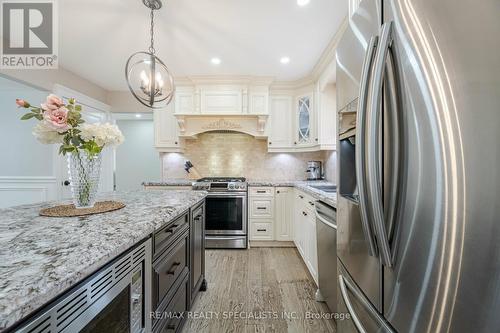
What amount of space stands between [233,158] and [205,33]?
2.00 m

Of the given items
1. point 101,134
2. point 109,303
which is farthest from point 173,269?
point 101,134

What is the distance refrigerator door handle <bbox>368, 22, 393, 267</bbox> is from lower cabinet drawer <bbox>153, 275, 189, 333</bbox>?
1094 mm

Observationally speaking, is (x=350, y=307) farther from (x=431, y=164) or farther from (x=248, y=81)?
(x=248, y=81)

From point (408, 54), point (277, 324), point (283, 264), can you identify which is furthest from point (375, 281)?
point (283, 264)

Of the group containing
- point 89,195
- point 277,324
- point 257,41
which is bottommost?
point 277,324

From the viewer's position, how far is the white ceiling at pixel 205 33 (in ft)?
6.16

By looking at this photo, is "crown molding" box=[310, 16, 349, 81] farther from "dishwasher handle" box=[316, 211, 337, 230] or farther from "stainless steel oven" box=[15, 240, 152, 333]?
"stainless steel oven" box=[15, 240, 152, 333]

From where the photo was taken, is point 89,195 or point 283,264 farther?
point 283,264

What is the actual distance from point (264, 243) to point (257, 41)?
2.64 m

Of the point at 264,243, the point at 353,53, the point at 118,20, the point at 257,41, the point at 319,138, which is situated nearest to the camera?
the point at 353,53

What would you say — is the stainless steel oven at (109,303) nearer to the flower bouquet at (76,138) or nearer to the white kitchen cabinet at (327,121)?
the flower bouquet at (76,138)

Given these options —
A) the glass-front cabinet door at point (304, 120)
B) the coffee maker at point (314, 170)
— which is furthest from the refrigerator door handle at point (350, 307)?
the coffee maker at point (314, 170)

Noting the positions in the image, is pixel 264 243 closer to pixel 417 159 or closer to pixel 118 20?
pixel 417 159

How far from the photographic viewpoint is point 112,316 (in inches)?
29.2
